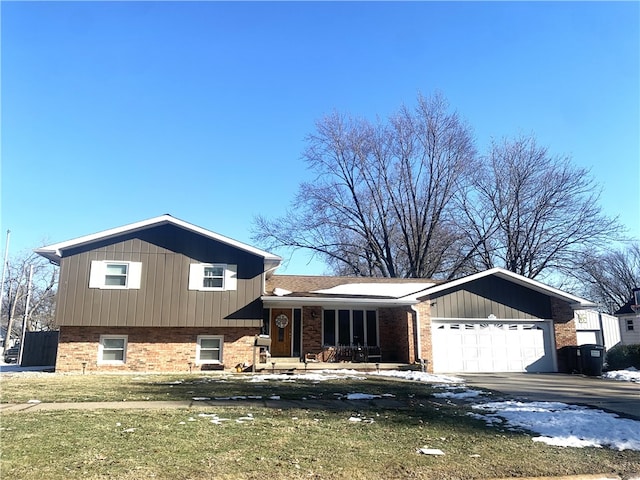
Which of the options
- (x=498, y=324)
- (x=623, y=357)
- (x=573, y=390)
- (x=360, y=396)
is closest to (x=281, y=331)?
(x=498, y=324)

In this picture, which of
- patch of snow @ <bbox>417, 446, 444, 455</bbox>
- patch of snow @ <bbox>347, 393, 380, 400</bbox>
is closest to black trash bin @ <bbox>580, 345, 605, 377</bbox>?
patch of snow @ <bbox>347, 393, 380, 400</bbox>

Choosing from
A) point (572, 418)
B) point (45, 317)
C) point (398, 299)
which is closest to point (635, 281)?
point (398, 299)

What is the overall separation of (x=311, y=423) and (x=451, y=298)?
483 inches

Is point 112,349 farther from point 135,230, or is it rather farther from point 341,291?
point 341,291

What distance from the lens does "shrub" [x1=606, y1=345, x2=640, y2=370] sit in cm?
1861

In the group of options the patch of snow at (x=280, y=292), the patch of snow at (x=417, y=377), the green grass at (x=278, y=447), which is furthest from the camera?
the patch of snow at (x=280, y=292)

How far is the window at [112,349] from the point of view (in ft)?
55.6

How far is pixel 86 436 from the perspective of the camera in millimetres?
6148

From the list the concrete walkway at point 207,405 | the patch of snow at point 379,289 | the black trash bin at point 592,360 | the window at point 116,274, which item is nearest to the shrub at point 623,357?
the black trash bin at point 592,360

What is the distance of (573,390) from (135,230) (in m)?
14.7

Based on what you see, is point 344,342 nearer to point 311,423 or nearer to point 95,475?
point 311,423

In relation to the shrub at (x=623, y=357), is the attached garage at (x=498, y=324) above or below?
above

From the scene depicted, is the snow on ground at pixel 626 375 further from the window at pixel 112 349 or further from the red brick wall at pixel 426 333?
the window at pixel 112 349

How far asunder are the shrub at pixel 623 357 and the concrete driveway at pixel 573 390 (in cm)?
314
